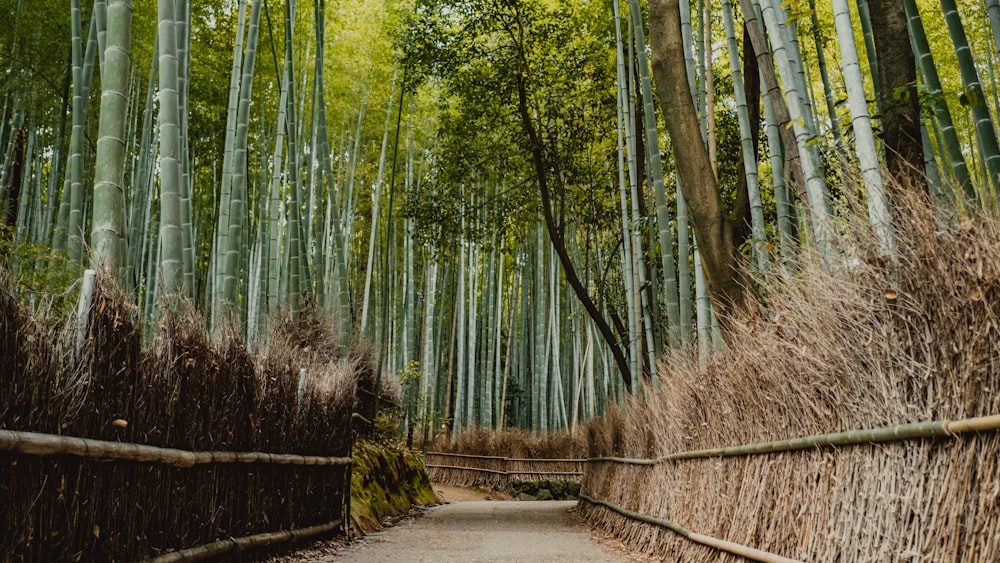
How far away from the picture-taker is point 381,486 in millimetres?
7137

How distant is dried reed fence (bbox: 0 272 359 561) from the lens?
202 centimetres

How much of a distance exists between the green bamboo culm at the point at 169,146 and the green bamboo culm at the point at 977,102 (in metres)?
3.10

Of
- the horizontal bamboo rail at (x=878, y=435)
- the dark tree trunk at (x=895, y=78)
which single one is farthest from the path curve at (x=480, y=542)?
the dark tree trunk at (x=895, y=78)

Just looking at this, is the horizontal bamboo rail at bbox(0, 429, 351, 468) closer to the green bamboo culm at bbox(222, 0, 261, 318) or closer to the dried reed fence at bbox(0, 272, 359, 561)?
the dried reed fence at bbox(0, 272, 359, 561)

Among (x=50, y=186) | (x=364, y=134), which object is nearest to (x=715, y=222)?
(x=50, y=186)

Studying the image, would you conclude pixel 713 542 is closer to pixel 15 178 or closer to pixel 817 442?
pixel 817 442

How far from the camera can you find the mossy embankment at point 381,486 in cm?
615

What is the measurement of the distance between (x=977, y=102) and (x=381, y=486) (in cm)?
548

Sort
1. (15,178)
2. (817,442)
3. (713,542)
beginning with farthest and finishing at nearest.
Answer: (15,178) → (713,542) → (817,442)

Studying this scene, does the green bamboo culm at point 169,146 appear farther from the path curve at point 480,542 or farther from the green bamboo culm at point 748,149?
the green bamboo culm at point 748,149

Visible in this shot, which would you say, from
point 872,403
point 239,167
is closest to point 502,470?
point 239,167

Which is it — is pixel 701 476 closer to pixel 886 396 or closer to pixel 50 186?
pixel 886 396

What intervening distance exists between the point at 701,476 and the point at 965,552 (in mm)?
2093

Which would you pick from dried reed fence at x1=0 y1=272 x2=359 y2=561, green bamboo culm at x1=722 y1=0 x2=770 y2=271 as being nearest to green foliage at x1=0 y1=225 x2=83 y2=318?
dried reed fence at x1=0 y1=272 x2=359 y2=561
